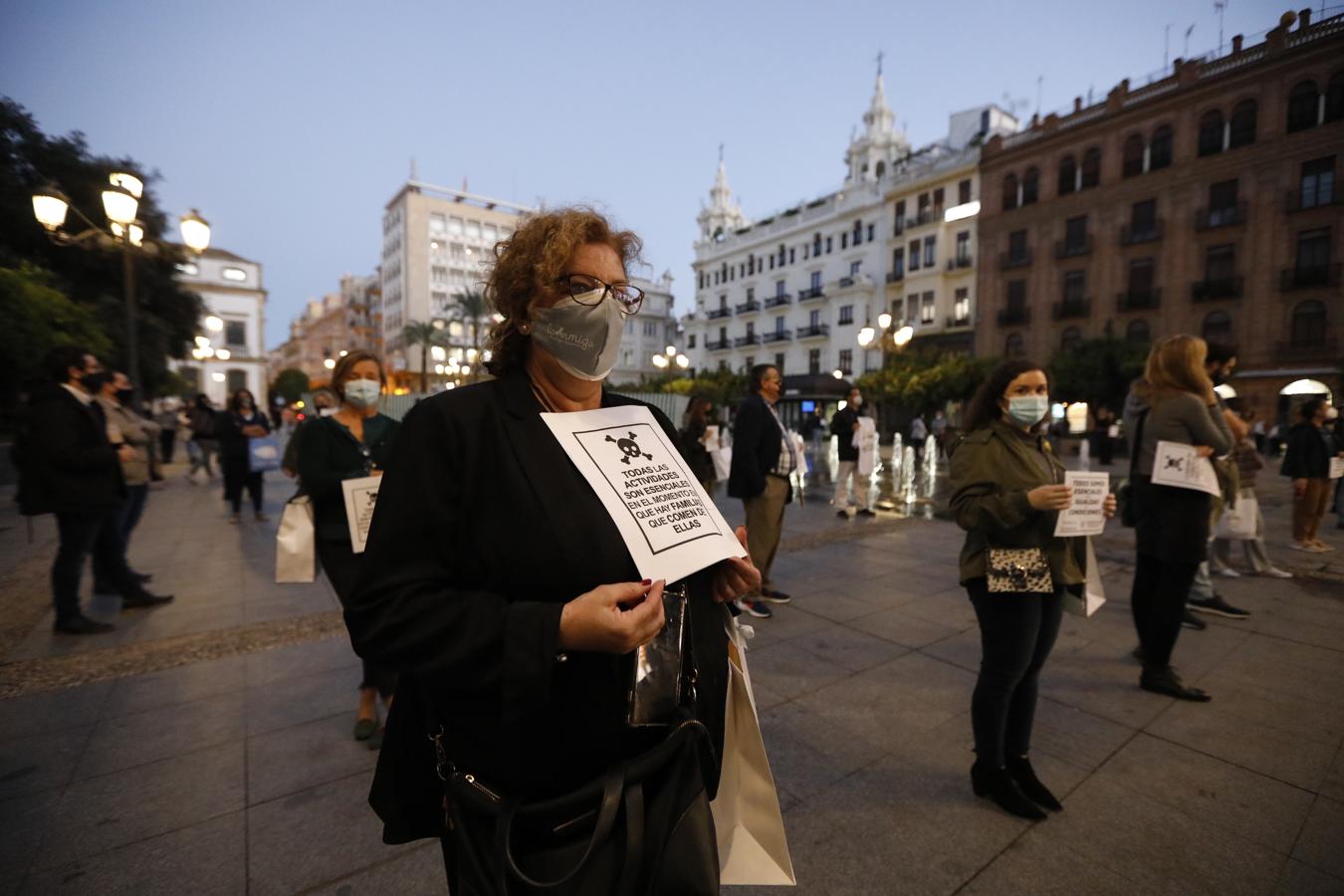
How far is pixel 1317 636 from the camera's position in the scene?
450 cm

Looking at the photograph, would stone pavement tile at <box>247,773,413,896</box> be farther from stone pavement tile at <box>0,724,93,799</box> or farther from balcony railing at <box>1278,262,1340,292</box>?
balcony railing at <box>1278,262,1340,292</box>

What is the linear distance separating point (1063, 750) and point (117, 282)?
30.3 metres

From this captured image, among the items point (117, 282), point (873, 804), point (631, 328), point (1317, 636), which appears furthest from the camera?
→ point (631, 328)

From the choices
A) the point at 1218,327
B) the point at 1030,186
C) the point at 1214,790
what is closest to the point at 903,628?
the point at 1214,790

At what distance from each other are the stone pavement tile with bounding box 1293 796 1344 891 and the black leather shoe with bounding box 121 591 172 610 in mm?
7561

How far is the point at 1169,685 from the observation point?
362 centimetres

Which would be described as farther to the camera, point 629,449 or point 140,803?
point 140,803

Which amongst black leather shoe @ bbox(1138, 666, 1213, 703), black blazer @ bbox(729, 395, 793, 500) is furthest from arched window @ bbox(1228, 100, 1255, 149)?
black leather shoe @ bbox(1138, 666, 1213, 703)

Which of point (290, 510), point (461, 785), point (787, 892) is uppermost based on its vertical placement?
point (290, 510)

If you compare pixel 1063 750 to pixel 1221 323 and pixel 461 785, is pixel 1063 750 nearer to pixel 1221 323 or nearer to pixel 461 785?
pixel 461 785

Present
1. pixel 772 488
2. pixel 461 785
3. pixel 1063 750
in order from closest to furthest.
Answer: pixel 461 785 → pixel 1063 750 → pixel 772 488

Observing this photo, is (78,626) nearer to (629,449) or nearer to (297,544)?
(297,544)

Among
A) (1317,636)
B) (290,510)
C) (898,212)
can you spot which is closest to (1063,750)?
(1317,636)

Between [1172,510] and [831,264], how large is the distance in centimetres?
4477
